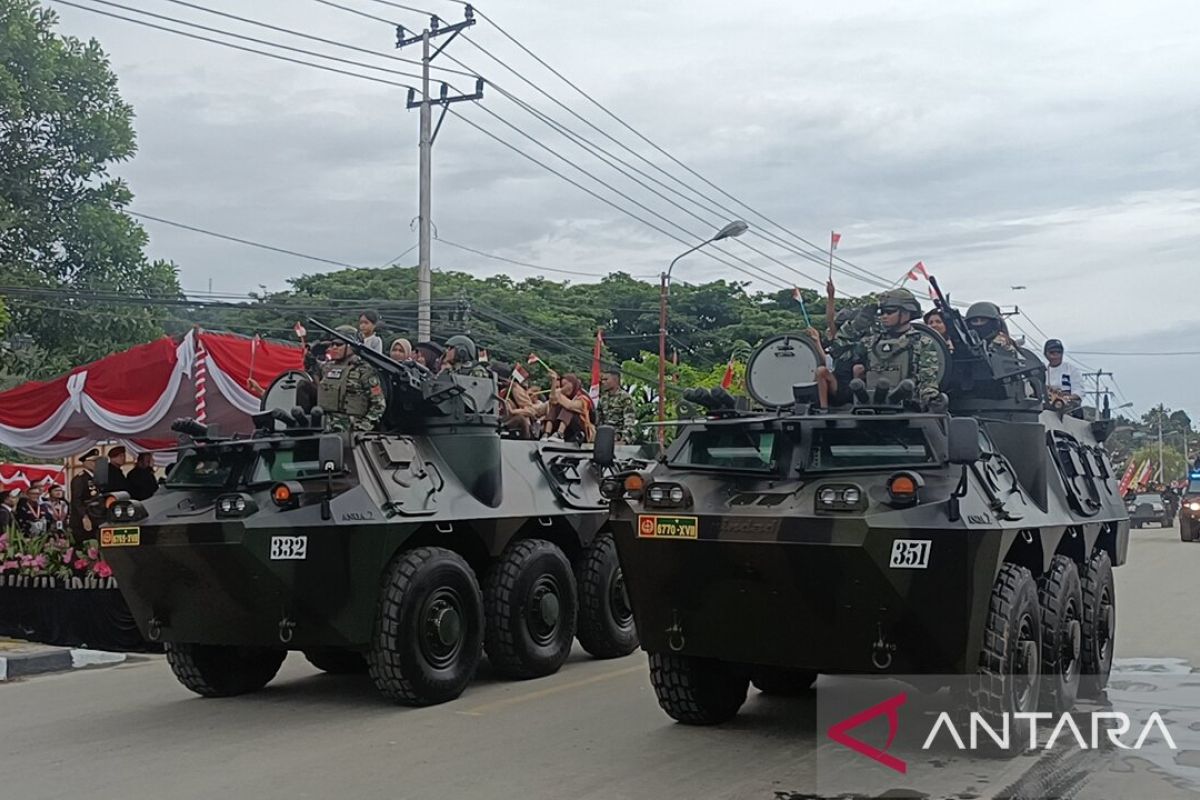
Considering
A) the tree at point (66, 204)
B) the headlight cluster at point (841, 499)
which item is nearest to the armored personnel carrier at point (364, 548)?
the headlight cluster at point (841, 499)

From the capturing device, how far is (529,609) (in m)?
10.1

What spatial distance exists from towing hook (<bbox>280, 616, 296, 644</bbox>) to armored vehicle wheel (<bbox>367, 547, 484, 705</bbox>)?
1.66ft

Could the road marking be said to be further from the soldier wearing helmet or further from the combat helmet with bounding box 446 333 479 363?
the soldier wearing helmet

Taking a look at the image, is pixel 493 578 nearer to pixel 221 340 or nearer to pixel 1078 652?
pixel 1078 652

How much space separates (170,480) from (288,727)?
2.06 metres

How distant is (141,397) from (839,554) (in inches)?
451

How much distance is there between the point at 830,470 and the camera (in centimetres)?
733

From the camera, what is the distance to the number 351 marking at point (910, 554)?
6680 millimetres

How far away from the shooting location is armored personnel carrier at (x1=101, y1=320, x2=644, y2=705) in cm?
842

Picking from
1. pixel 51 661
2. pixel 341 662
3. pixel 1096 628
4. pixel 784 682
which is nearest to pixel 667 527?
pixel 784 682

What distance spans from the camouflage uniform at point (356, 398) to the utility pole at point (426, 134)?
11.5m

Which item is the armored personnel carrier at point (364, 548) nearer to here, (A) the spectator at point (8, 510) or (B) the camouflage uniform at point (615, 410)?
(B) the camouflage uniform at point (615, 410)

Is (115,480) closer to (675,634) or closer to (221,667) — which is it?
(221,667)

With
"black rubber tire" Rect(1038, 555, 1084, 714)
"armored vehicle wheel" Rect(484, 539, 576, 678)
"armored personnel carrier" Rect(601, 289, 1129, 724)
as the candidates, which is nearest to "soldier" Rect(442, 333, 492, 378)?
"armored vehicle wheel" Rect(484, 539, 576, 678)
